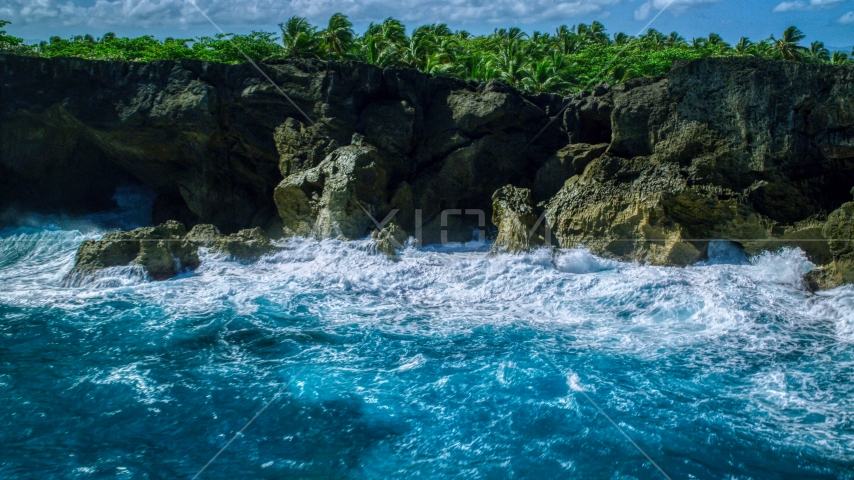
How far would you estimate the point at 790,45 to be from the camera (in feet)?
144

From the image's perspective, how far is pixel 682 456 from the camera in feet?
A: 26.1

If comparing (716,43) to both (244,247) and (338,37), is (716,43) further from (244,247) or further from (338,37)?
(244,247)

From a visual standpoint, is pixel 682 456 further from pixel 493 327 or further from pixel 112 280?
pixel 112 280

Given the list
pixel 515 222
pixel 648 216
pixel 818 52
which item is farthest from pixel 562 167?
pixel 818 52

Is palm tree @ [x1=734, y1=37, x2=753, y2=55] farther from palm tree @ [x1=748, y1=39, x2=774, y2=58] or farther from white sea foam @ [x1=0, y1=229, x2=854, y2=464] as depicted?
white sea foam @ [x1=0, y1=229, x2=854, y2=464]

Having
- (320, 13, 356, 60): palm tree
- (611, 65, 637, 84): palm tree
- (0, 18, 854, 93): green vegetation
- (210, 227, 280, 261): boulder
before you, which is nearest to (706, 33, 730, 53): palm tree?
(0, 18, 854, 93): green vegetation

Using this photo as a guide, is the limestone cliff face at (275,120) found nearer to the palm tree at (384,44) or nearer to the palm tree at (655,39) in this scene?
the palm tree at (384,44)

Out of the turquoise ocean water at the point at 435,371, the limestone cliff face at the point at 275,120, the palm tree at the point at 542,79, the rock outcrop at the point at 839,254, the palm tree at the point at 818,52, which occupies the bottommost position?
the turquoise ocean water at the point at 435,371

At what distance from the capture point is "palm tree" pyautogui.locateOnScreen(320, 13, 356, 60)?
3002cm

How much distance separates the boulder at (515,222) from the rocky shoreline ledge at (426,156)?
5 centimetres

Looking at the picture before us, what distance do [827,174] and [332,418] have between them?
13.1 m

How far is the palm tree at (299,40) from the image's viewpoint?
27.5m

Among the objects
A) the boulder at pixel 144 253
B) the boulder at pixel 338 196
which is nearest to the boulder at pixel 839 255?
the boulder at pixel 338 196

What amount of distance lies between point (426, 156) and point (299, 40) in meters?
10.4
